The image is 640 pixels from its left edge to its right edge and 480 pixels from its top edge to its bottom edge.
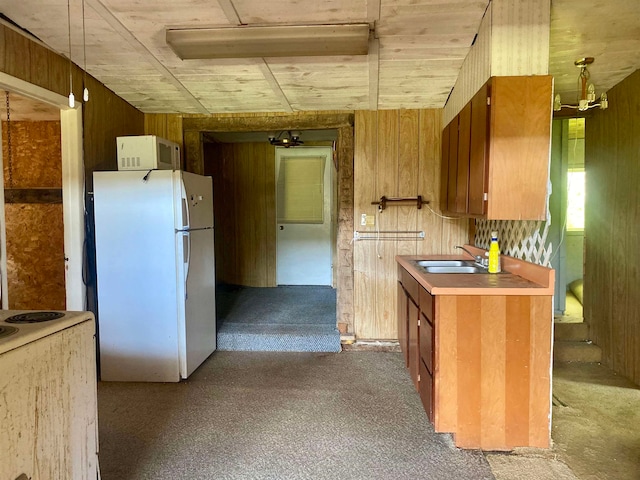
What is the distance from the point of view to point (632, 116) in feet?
9.34

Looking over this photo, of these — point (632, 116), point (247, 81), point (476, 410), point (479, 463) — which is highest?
point (247, 81)

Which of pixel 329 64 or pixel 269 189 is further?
pixel 269 189

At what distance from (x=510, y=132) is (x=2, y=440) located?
239 cm

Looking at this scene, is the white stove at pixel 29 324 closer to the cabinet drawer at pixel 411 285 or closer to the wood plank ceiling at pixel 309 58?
the wood plank ceiling at pixel 309 58

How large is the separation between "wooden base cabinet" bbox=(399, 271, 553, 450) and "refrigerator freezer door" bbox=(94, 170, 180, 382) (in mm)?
1913

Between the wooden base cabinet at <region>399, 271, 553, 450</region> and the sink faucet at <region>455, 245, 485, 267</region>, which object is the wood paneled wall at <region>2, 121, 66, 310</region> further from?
the sink faucet at <region>455, 245, 485, 267</region>

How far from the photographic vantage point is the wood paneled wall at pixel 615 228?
284cm

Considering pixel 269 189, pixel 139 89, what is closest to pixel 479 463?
pixel 139 89

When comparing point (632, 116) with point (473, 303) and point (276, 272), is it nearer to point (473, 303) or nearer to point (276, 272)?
point (473, 303)

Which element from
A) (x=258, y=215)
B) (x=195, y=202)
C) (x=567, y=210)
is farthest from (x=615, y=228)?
(x=258, y=215)

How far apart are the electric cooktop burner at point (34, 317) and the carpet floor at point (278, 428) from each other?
3.19 feet

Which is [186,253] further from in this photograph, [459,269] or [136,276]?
[459,269]

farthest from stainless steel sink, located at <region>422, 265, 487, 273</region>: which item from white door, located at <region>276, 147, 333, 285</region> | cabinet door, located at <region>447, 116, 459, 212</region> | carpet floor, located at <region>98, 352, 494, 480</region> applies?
white door, located at <region>276, 147, 333, 285</region>

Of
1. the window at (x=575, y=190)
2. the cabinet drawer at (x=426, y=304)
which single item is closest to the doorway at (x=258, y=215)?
the window at (x=575, y=190)
